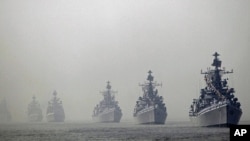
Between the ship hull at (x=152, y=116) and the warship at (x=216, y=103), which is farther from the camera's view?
the ship hull at (x=152, y=116)

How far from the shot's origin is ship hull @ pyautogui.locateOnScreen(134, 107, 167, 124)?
278 ft

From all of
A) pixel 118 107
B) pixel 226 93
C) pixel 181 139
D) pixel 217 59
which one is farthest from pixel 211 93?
pixel 118 107

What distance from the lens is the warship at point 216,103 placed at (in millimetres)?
58406

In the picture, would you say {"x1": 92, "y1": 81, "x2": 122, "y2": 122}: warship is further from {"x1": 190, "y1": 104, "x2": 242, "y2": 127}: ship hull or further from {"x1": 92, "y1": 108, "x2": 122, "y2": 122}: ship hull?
{"x1": 190, "y1": 104, "x2": 242, "y2": 127}: ship hull

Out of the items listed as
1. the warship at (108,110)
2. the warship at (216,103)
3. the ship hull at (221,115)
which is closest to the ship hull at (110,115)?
the warship at (108,110)

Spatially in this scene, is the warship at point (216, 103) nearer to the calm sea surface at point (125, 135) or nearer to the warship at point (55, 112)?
the calm sea surface at point (125, 135)

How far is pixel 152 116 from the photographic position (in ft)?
280

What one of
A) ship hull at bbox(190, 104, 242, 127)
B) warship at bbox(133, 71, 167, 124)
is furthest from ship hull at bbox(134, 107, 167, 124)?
ship hull at bbox(190, 104, 242, 127)

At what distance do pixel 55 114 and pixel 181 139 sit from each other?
351 feet

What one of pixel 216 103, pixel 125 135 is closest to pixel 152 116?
pixel 216 103

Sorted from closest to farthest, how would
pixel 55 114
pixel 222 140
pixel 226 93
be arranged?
pixel 222 140 → pixel 226 93 → pixel 55 114

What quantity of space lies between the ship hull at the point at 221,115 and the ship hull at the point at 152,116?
20.9 m

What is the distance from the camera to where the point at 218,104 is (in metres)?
59.6

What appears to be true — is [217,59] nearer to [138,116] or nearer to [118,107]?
[138,116]
